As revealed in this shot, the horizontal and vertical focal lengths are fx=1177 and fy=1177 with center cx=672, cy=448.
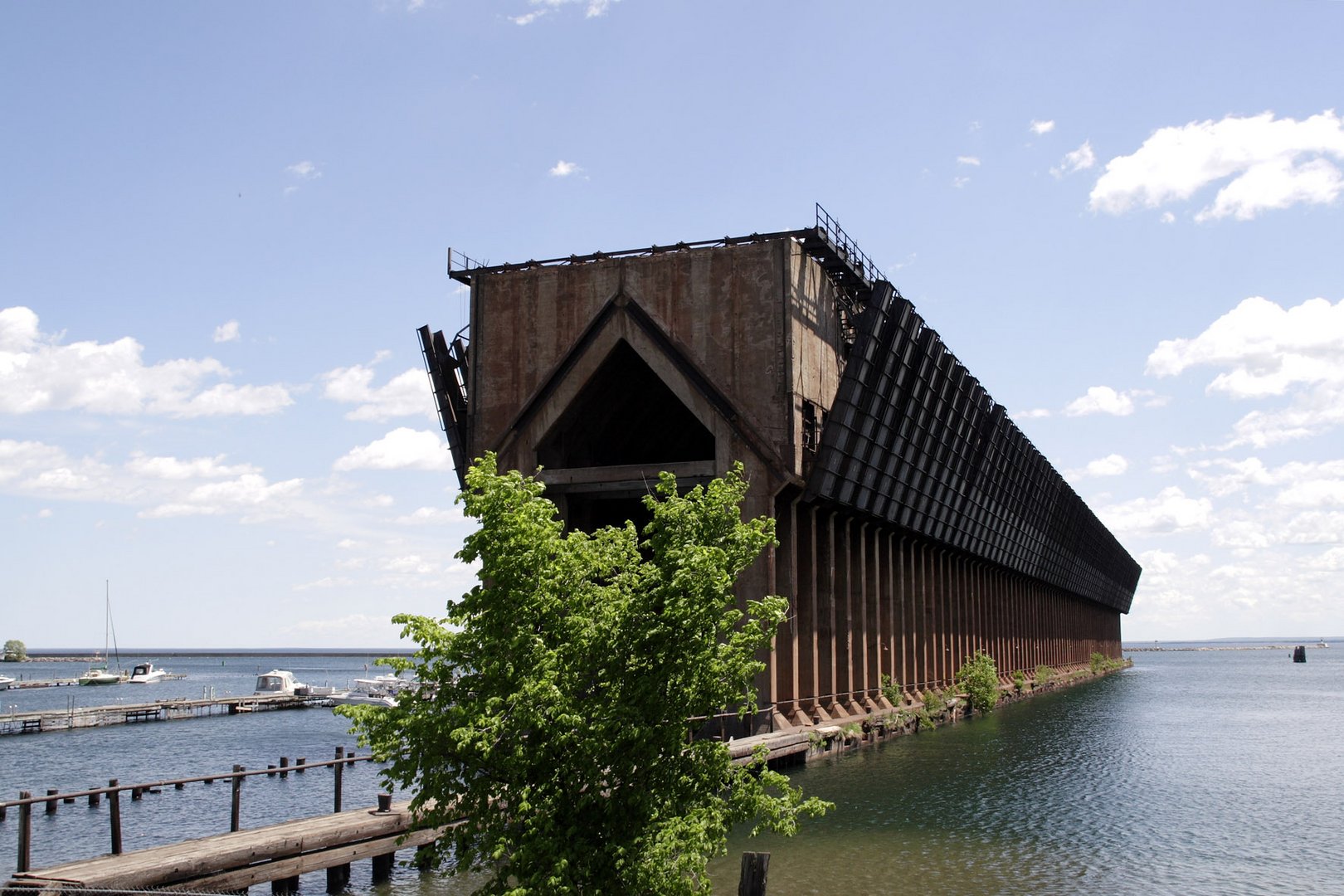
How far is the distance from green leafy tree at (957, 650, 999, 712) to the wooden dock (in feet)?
184

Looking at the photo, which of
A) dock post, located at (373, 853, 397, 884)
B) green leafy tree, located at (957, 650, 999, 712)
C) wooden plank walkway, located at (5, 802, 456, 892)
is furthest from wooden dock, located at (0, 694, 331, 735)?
wooden plank walkway, located at (5, 802, 456, 892)

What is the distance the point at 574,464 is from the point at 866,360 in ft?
38.7

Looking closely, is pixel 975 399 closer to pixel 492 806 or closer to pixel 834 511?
pixel 834 511

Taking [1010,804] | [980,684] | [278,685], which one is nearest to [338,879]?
[1010,804]

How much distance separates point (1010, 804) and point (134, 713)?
231ft

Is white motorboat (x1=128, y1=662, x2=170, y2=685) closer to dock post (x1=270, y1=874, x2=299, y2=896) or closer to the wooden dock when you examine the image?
the wooden dock

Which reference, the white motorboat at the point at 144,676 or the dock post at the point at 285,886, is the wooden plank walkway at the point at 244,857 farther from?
the white motorboat at the point at 144,676

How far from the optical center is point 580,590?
14.2 metres

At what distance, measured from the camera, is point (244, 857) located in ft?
58.9

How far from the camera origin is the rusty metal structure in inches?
1617

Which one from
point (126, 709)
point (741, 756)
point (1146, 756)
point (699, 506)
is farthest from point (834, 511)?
point (126, 709)

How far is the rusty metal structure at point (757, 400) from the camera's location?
41062 millimetres

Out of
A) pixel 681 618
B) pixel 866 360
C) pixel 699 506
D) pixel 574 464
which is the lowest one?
pixel 681 618

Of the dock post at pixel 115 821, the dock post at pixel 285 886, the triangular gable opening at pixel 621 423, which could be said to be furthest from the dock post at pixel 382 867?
the triangular gable opening at pixel 621 423
